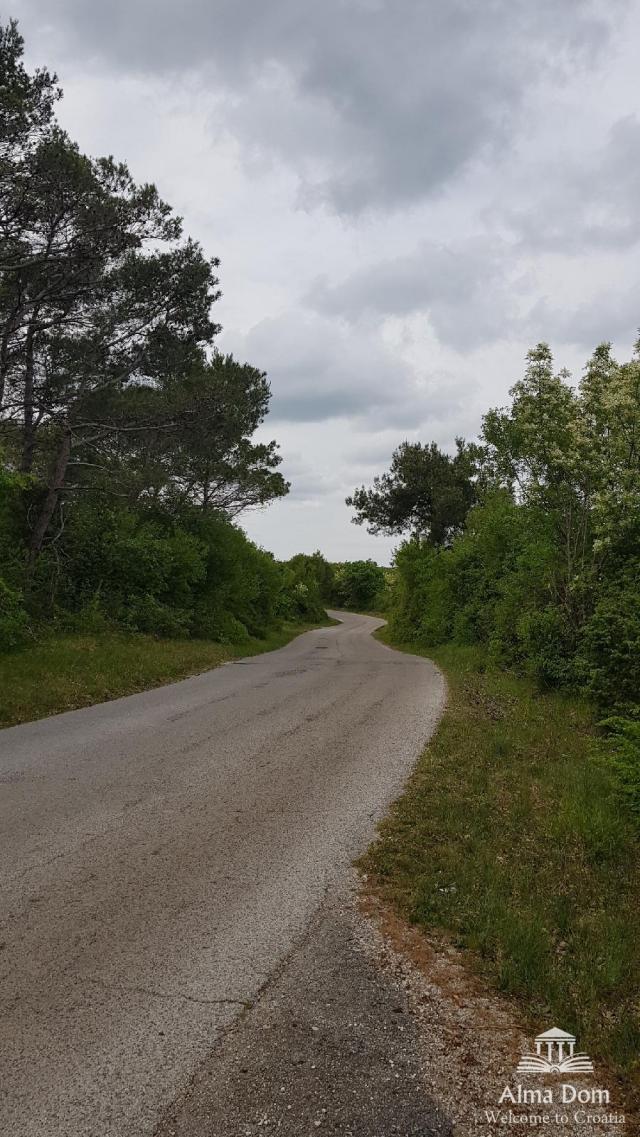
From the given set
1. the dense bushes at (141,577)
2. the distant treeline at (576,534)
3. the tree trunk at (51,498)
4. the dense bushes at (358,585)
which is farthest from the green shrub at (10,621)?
the dense bushes at (358,585)

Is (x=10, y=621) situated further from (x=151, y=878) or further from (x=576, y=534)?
(x=576, y=534)

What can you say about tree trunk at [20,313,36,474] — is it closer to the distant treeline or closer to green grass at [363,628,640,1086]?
the distant treeline

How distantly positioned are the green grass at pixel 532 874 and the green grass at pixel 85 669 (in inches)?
256

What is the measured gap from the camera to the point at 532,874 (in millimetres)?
5086

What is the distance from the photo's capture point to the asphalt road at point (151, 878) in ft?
9.57

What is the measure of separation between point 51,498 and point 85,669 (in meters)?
7.49

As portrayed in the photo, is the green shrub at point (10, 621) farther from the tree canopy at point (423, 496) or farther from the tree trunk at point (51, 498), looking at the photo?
the tree canopy at point (423, 496)

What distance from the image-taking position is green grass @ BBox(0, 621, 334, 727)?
11.0 m

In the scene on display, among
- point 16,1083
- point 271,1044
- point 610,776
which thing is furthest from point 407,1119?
point 610,776

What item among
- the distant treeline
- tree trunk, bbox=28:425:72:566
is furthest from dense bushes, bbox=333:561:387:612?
tree trunk, bbox=28:425:72:566

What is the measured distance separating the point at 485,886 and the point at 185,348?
17.2m

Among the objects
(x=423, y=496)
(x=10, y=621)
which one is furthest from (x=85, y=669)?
(x=423, y=496)

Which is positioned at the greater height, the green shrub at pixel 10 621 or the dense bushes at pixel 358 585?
the dense bushes at pixel 358 585

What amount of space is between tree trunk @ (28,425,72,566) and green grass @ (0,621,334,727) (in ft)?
12.1
